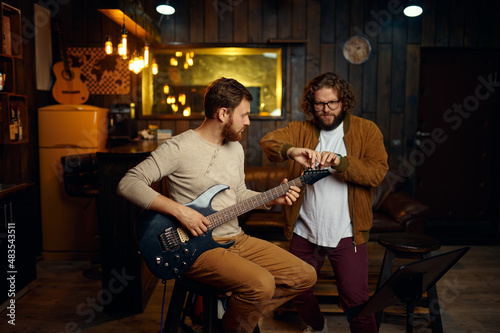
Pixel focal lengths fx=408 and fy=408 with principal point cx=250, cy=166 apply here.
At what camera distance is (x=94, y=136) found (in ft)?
13.5

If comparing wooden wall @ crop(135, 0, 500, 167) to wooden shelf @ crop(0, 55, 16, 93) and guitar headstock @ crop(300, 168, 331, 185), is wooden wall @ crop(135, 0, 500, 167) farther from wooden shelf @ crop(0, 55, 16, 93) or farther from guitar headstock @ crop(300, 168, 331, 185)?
guitar headstock @ crop(300, 168, 331, 185)

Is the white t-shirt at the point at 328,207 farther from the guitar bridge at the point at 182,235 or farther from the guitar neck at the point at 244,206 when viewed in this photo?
the guitar bridge at the point at 182,235

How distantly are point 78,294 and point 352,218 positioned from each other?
235 centimetres

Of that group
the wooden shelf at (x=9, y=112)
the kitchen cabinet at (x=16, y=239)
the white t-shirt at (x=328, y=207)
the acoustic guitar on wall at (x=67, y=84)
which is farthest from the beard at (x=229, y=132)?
the acoustic guitar on wall at (x=67, y=84)

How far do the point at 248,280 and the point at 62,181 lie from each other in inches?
124

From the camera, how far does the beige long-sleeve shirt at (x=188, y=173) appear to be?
1.81 m

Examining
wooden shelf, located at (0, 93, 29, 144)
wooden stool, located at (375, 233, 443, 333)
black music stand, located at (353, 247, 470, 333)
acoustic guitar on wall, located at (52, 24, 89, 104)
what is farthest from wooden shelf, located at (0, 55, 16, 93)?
black music stand, located at (353, 247, 470, 333)

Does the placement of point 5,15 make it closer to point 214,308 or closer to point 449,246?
point 214,308

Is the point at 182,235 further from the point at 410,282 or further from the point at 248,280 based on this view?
the point at 410,282

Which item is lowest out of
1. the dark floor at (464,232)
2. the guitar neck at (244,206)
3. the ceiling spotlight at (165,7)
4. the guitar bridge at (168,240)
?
the dark floor at (464,232)

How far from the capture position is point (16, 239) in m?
3.05

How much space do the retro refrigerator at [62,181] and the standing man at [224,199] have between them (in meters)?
2.46

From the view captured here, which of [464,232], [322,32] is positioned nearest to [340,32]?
[322,32]

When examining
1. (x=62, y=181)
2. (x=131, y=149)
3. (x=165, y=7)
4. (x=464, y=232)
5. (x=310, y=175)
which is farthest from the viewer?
(x=464, y=232)
